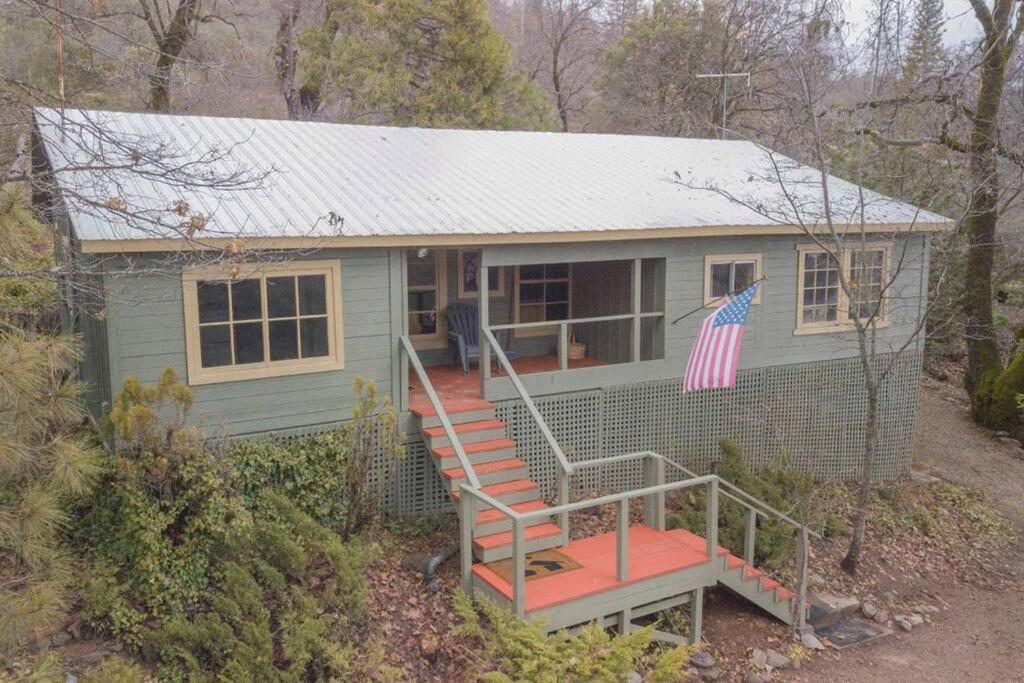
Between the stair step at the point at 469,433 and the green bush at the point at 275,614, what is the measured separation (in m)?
1.89

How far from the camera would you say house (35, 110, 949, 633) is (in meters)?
8.74

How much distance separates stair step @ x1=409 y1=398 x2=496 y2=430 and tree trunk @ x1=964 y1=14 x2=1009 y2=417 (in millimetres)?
10876

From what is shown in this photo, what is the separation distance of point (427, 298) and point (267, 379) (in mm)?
3918

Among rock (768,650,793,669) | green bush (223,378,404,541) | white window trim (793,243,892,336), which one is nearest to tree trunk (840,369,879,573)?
white window trim (793,243,892,336)

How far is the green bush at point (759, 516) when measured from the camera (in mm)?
10742

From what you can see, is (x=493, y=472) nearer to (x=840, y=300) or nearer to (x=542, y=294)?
(x=542, y=294)

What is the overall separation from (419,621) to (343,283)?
12.6 feet

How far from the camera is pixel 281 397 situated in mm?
9680

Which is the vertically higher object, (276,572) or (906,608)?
(276,572)

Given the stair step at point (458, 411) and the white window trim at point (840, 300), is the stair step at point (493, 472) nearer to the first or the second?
the stair step at point (458, 411)

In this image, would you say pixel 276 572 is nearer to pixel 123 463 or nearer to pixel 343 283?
pixel 123 463

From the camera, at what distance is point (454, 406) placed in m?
10.7

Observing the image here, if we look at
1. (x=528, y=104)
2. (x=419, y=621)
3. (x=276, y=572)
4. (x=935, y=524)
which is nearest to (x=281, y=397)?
(x=276, y=572)

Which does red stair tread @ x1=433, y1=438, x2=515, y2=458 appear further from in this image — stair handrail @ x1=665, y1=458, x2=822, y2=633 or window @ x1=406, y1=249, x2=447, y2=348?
window @ x1=406, y1=249, x2=447, y2=348
